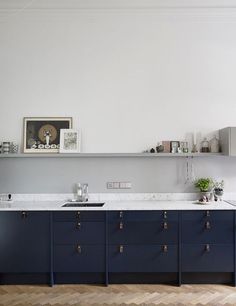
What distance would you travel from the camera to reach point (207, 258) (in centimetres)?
321

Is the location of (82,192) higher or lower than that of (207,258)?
higher

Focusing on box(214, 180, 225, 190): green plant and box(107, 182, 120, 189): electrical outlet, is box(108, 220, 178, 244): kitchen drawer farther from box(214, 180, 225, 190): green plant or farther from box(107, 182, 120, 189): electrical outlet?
box(214, 180, 225, 190): green plant


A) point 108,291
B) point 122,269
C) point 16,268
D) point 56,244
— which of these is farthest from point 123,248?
point 16,268

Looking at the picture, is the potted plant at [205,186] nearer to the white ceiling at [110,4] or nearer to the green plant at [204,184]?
the green plant at [204,184]

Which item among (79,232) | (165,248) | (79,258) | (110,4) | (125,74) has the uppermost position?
(110,4)

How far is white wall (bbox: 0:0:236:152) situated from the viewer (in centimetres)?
380

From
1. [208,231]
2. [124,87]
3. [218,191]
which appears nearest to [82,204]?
[208,231]

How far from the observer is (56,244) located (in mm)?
3205

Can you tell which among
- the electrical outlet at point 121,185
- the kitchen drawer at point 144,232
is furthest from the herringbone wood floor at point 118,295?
the electrical outlet at point 121,185

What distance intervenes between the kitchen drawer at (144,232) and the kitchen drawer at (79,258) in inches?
9.2

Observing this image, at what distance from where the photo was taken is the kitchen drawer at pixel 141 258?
10.5 ft

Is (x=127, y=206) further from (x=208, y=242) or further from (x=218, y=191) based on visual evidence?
(x=218, y=191)

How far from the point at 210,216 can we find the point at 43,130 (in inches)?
88.3

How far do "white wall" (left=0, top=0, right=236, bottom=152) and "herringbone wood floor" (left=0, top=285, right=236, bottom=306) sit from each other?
64.1 inches
